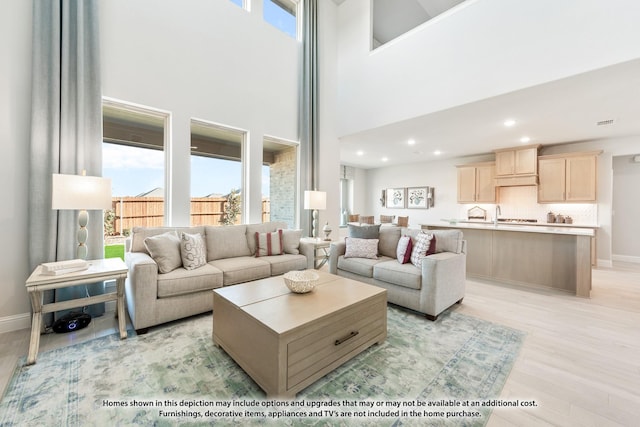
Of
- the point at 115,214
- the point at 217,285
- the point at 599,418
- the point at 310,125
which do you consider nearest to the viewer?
the point at 599,418

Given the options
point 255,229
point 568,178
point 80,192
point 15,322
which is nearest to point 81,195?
point 80,192

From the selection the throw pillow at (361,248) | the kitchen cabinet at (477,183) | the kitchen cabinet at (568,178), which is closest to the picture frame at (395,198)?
the kitchen cabinet at (477,183)

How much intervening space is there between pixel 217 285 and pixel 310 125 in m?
3.27

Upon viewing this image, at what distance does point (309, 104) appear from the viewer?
4770 millimetres

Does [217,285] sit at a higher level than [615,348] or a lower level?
higher

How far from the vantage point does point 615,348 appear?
7.19 ft

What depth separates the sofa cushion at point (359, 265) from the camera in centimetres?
322

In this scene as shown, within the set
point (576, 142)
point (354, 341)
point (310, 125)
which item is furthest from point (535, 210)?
point (354, 341)

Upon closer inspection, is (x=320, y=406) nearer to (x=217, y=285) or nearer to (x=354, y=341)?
(x=354, y=341)

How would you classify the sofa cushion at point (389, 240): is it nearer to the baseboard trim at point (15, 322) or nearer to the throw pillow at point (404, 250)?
the throw pillow at point (404, 250)

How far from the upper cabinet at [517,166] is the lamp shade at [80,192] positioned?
280 inches

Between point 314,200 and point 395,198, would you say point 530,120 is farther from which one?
point 395,198

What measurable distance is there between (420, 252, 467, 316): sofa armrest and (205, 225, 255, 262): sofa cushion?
2.24 metres

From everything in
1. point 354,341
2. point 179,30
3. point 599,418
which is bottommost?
point 599,418
